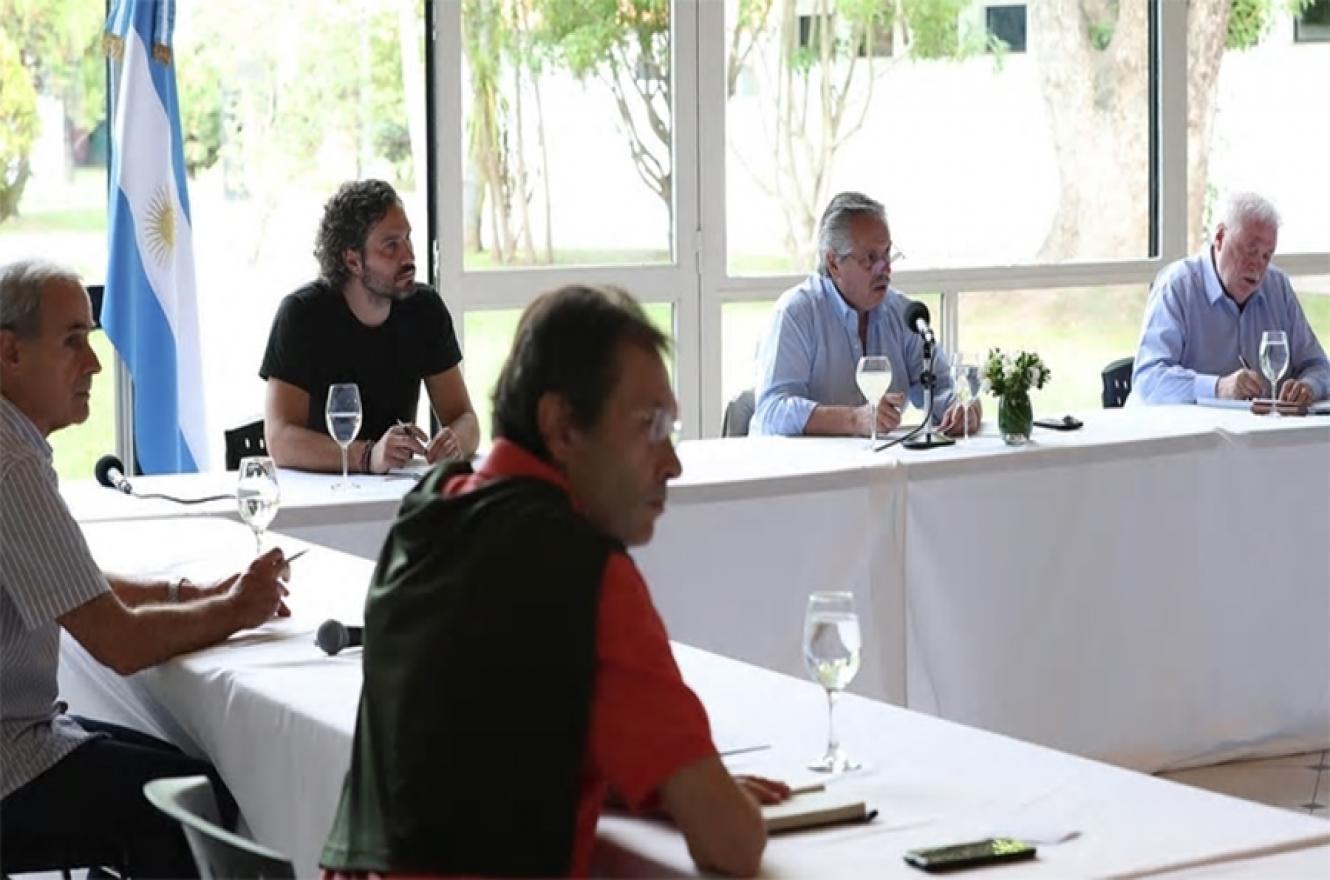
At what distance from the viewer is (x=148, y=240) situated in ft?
19.0

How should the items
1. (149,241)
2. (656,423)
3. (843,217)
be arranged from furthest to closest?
(149,241), (843,217), (656,423)

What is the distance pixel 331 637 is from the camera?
2855 mm

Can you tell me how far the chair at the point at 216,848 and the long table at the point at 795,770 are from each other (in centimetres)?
→ 30

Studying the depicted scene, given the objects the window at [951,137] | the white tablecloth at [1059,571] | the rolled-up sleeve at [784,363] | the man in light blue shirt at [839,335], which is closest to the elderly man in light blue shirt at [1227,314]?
the white tablecloth at [1059,571]

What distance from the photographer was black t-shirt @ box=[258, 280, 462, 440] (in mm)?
4781

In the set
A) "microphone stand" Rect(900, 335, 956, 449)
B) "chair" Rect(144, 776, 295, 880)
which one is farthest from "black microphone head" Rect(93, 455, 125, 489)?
"chair" Rect(144, 776, 295, 880)

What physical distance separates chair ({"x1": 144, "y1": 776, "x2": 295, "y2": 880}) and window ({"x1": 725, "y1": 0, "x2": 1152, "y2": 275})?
5.09 meters

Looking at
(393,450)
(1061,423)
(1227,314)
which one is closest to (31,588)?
(393,450)

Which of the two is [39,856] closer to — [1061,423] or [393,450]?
[393,450]

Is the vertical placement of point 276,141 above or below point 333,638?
above

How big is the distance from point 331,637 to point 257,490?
57 centimetres

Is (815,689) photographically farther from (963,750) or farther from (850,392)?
(850,392)

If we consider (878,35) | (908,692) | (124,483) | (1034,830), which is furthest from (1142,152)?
(1034,830)

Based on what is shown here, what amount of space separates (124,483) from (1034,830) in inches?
106
